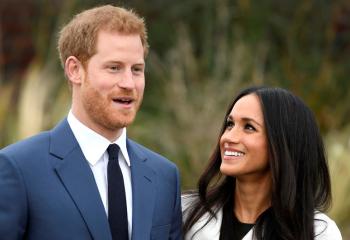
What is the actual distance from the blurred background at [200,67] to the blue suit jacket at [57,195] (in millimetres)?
3482

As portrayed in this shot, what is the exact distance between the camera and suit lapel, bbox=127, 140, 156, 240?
404 centimetres

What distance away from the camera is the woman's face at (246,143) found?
445 centimetres

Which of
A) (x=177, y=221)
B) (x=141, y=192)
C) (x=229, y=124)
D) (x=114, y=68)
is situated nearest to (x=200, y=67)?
(x=229, y=124)

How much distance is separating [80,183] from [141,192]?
0.30m

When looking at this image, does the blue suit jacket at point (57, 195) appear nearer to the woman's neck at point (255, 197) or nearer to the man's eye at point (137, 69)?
the man's eye at point (137, 69)

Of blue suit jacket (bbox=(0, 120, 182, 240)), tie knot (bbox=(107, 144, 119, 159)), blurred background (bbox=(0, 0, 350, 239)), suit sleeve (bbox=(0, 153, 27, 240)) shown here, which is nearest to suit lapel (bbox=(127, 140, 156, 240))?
blue suit jacket (bbox=(0, 120, 182, 240))

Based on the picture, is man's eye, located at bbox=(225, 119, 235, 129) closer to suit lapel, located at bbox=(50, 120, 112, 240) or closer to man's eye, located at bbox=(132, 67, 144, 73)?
man's eye, located at bbox=(132, 67, 144, 73)

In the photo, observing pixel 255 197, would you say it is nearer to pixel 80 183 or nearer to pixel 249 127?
pixel 249 127

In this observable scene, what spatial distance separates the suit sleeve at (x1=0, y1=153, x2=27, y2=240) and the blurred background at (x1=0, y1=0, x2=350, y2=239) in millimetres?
3816

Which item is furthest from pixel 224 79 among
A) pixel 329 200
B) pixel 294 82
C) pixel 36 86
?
pixel 329 200

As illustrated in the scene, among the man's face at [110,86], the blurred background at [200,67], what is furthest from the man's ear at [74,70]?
the blurred background at [200,67]

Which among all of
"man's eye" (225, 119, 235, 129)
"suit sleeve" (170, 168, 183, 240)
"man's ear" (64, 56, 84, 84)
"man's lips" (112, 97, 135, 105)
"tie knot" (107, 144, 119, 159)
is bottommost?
"suit sleeve" (170, 168, 183, 240)

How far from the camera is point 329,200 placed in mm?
4762

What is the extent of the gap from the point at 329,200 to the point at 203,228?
66 centimetres
